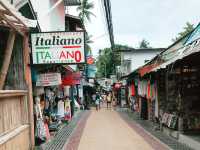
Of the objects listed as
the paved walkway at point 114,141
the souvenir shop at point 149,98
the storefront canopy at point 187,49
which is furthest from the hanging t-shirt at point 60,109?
the storefront canopy at point 187,49

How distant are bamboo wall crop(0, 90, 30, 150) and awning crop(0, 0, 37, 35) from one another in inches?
58.0

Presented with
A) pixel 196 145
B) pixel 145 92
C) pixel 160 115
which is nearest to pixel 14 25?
pixel 196 145

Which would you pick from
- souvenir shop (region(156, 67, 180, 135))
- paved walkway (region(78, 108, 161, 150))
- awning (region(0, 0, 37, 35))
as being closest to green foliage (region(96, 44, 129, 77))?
souvenir shop (region(156, 67, 180, 135))

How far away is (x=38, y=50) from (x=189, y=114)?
235 inches

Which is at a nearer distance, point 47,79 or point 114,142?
point 47,79

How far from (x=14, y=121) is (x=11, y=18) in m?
2.59

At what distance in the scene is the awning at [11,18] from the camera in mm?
7750

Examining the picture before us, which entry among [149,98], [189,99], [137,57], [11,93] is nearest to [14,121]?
[11,93]

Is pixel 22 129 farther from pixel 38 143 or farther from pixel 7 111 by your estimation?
pixel 38 143

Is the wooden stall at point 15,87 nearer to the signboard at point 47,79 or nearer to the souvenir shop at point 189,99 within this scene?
the signboard at point 47,79

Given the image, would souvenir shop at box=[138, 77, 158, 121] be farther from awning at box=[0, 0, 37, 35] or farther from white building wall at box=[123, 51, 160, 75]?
white building wall at box=[123, 51, 160, 75]

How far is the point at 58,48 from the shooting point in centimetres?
1180

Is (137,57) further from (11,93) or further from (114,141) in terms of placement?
(11,93)

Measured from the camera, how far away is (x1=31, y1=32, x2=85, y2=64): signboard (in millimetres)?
11703
